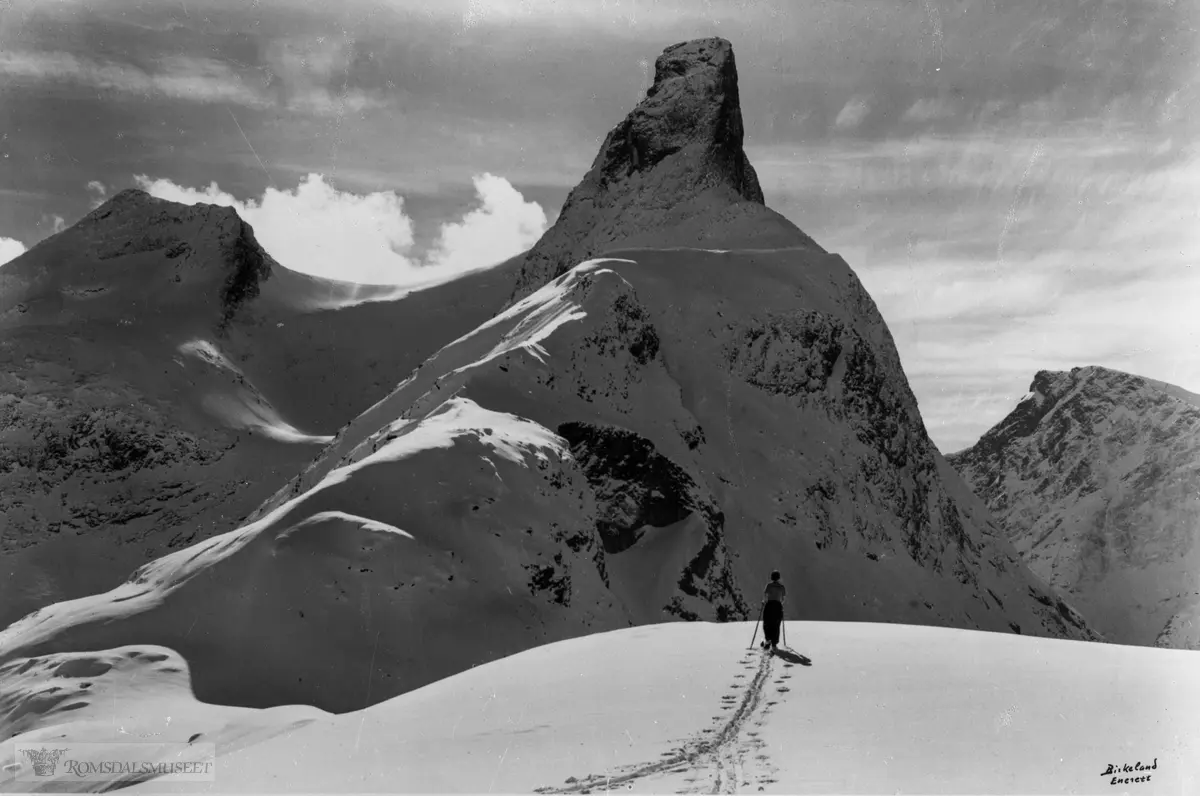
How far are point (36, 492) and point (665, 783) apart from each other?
9671 centimetres

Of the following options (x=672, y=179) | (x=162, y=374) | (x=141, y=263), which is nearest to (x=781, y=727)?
(x=672, y=179)

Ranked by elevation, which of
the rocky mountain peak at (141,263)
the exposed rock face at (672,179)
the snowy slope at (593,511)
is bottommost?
the snowy slope at (593,511)

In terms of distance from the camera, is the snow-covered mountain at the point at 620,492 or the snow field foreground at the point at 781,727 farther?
the snow-covered mountain at the point at 620,492

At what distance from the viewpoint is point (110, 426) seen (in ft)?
331

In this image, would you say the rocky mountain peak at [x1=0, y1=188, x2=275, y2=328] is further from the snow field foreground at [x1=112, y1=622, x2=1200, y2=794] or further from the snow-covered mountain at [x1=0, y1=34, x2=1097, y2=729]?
the snow field foreground at [x1=112, y1=622, x2=1200, y2=794]

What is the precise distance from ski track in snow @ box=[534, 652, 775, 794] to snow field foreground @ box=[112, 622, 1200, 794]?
3 centimetres

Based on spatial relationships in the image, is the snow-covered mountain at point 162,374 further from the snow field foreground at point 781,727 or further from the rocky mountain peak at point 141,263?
the snow field foreground at point 781,727

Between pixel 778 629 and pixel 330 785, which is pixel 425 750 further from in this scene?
pixel 778 629

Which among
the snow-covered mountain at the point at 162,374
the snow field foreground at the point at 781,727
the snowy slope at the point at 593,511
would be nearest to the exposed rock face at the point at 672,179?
the snowy slope at the point at 593,511

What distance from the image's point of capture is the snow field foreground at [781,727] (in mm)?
11047

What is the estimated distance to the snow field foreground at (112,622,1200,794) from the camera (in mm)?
11047
